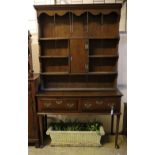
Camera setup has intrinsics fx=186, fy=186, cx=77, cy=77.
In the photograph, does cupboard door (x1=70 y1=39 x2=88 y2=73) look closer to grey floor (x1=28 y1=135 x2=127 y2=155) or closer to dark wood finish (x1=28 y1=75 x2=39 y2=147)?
dark wood finish (x1=28 y1=75 x2=39 y2=147)

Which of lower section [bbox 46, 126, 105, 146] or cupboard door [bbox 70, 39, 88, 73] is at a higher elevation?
cupboard door [bbox 70, 39, 88, 73]

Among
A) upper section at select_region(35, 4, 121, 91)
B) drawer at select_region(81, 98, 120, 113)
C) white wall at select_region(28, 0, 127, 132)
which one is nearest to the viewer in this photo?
drawer at select_region(81, 98, 120, 113)

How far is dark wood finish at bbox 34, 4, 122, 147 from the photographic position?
2508 mm

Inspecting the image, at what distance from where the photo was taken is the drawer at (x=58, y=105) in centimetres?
251

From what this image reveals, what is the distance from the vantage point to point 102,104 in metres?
2.49

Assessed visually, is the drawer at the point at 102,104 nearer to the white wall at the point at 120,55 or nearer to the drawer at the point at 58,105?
the drawer at the point at 58,105

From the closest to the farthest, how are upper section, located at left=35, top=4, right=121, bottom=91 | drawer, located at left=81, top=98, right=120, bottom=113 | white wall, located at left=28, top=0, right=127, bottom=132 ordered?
drawer, located at left=81, top=98, right=120, bottom=113
upper section, located at left=35, top=4, right=121, bottom=91
white wall, located at left=28, top=0, right=127, bottom=132

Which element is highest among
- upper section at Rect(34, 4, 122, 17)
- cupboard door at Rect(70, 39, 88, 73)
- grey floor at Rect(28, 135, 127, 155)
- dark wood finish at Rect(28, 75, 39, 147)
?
upper section at Rect(34, 4, 122, 17)

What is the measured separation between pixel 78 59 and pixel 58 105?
0.72 metres

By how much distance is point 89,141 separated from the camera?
2646mm

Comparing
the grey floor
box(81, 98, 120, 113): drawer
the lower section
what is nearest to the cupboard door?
box(81, 98, 120, 113): drawer
